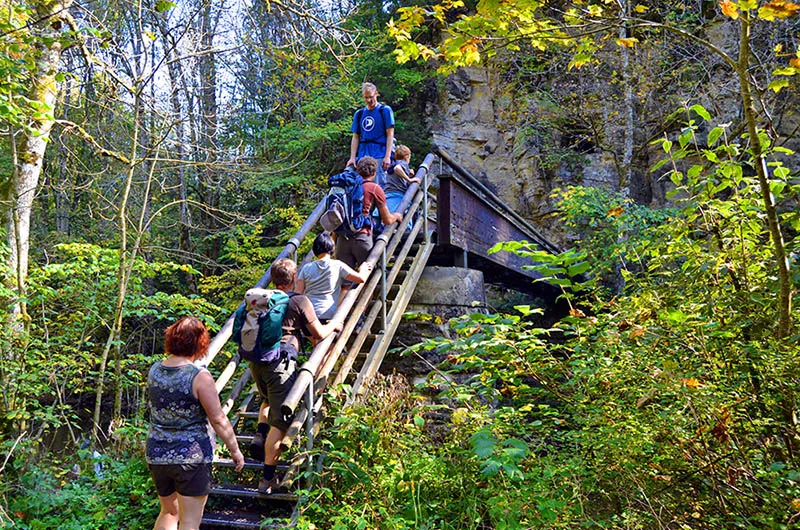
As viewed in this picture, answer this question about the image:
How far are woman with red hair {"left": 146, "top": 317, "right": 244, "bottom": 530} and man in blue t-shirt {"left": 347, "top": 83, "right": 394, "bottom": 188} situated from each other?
395 centimetres

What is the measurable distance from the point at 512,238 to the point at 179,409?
25.4 feet

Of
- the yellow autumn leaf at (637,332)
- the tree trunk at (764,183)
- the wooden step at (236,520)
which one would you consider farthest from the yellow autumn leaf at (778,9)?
the wooden step at (236,520)

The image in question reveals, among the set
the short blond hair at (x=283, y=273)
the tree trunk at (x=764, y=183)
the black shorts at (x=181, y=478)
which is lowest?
the black shorts at (x=181, y=478)

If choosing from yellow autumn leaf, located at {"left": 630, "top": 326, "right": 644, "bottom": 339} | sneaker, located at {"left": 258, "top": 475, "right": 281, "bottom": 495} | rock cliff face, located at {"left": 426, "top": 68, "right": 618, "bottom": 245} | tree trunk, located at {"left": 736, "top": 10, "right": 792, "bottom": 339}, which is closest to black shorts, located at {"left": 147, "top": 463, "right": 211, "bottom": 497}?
sneaker, located at {"left": 258, "top": 475, "right": 281, "bottom": 495}

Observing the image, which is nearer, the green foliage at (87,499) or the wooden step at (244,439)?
the green foliage at (87,499)

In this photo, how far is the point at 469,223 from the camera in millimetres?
8000

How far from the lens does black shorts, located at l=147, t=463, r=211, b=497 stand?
3197mm

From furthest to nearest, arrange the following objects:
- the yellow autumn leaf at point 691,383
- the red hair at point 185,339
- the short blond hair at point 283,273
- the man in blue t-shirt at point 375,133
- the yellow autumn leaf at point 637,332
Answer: the man in blue t-shirt at point 375,133 → the short blond hair at point 283,273 → the red hair at point 185,339 → the yellow autumn leaf at point 637,332 → the yellow autumn leaf at point 691,383

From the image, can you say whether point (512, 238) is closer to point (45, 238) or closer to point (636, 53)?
point (636, 53)

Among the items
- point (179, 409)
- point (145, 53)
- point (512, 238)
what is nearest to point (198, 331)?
point (179, 409)

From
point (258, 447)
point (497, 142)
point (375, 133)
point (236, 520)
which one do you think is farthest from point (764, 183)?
point (497, 142)

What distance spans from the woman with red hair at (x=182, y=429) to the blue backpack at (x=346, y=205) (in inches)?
99.7

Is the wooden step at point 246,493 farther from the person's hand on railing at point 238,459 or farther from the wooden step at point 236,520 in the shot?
the person's hand on railing at point 238,459

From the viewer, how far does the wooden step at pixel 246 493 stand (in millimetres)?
4078
